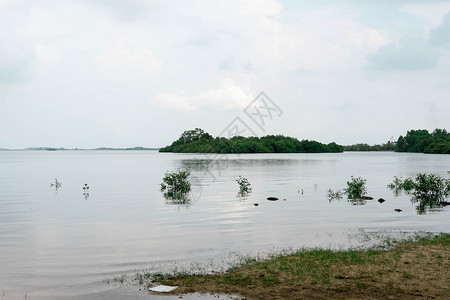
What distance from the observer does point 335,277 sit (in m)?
12.4

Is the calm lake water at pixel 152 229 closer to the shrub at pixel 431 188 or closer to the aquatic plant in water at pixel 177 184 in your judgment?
the shrub at pixel 431 188

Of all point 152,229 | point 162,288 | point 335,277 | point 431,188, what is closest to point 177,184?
point 152,229

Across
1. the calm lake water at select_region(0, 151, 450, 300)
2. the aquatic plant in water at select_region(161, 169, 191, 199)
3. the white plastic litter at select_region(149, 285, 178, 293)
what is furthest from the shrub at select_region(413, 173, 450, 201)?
the white plastic litter at select_region(149, 285, 178, 293)

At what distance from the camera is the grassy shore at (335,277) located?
11039 millimetres

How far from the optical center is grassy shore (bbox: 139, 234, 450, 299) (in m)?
11.0

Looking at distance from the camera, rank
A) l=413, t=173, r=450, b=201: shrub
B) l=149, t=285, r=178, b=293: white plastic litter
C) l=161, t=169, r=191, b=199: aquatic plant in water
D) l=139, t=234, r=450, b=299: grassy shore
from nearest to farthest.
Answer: l=139, t=234, r=450, b=299: grassy shore < l=149, t=285, r=178, b=293: white plastic litter < l=413, t=173, r=450, b=201: shrub < l=161, t=169, r=191, b=199: aquatic plant in water

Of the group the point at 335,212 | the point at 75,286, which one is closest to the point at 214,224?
the point at 335,212

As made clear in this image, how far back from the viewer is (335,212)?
1203 inches

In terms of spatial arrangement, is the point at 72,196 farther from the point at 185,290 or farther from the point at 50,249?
the point at 185,290

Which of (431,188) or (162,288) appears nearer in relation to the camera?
(162,288)

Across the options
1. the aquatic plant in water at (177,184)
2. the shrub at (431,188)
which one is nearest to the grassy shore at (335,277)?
the shrub at (431,188)

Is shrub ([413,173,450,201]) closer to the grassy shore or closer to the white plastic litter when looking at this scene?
the grassy shore

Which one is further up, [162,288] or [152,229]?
[162,288]

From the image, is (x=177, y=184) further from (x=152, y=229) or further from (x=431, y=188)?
(x=431, y=188)
